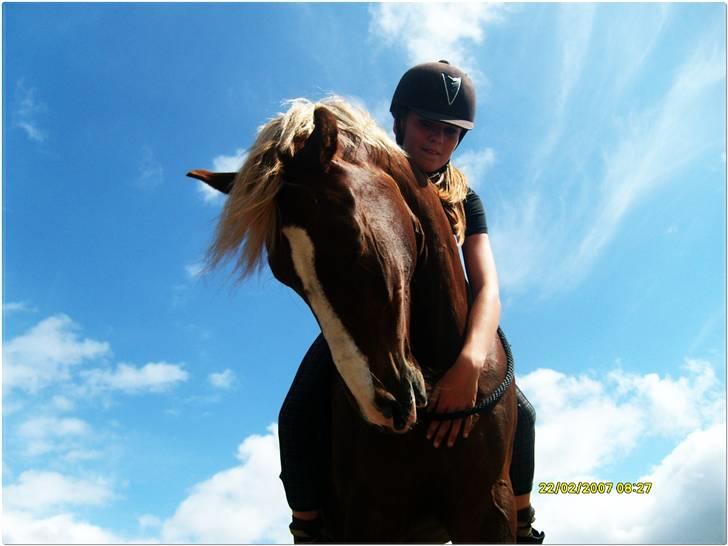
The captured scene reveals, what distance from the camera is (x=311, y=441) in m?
3.88

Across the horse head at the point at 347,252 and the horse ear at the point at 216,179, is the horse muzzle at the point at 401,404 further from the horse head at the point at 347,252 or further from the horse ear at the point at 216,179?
the horse ear at the point at 216,179

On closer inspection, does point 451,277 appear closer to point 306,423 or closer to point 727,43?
point 306,423

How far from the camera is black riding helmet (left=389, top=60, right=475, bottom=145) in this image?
425cm

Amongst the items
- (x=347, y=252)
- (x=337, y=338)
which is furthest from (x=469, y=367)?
(x=347, y=252)

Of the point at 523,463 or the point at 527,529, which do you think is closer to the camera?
the point at 523,463

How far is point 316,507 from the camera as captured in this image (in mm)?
3857

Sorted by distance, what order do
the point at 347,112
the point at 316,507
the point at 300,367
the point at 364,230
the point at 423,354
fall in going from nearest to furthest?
the point at 364,230, the point at 423,354, the point at 347,112, the point at 316,507, the point at 300,367

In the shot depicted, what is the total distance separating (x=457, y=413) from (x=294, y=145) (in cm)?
187

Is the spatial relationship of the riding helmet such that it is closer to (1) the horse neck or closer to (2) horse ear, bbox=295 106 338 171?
(1) the horse neck

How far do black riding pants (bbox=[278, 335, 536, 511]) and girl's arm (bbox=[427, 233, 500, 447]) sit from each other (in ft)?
3.77

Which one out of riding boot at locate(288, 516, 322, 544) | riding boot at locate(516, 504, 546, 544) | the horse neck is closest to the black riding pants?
riding boot at locate(288, 516, 322, 544)

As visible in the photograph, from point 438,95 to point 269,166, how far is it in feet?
6.80

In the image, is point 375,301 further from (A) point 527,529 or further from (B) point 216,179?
(A) point 527,529

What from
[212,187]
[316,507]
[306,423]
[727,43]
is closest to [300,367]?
[306,423]
